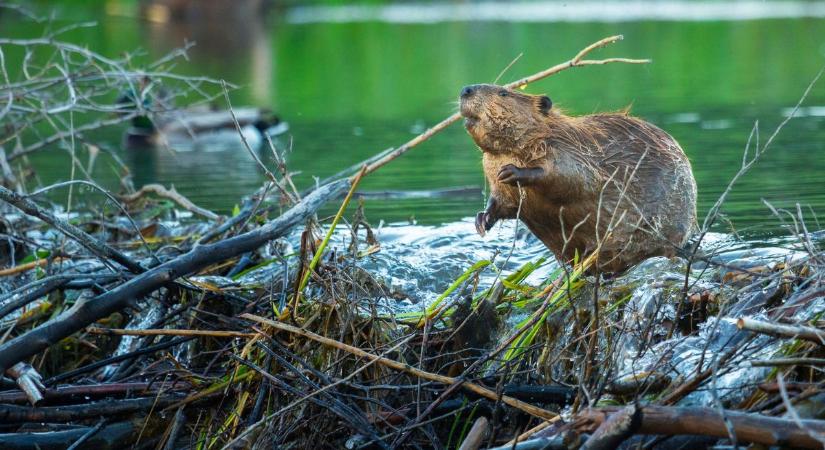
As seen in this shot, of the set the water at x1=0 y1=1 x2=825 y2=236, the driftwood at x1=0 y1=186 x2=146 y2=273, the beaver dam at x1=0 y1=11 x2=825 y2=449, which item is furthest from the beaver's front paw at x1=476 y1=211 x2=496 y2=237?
the driftwood at x1=0 y1=186 x2=146 y2=273

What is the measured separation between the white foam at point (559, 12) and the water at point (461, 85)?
172 millimetres

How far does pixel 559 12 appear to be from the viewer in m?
33.5

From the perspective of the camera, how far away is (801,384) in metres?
2.72

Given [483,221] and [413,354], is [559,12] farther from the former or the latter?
[413,354]

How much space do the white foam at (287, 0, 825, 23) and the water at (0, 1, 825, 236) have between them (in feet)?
0.56

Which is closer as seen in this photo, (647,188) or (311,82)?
(647,188)

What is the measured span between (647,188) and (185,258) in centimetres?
165

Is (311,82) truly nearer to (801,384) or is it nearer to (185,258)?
(185,258)

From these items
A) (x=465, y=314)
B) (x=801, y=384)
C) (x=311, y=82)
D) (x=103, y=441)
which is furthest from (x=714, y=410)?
(x=311, y=82)

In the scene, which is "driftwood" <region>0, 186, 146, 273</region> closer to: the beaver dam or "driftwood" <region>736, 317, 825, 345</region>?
the beaver dam

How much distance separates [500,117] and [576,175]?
13.1 inches

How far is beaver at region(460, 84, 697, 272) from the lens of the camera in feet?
13.4

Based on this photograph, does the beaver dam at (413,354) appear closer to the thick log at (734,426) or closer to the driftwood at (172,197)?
the thick log at (734,426)

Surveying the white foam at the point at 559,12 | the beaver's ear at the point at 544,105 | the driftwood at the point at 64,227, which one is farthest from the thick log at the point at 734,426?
the white foam at the point at 559,12
